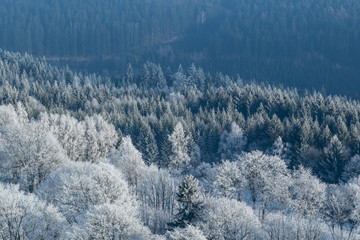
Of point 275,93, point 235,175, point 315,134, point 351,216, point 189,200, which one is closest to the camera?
point 189,200

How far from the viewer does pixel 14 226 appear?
1485 inches

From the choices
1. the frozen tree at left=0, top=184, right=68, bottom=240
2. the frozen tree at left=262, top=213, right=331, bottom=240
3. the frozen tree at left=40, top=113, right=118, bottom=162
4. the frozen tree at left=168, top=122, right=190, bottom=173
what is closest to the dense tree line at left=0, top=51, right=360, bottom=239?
the frozen tree at left=0, top=184, right=68, bottom=240

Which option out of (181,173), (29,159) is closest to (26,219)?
(29,159)

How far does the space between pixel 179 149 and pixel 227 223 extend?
189ft

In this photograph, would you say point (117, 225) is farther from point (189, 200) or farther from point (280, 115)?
point (280, 115)

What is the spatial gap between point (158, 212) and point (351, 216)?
1211 inches

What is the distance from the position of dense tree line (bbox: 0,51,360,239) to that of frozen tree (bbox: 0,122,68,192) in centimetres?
17

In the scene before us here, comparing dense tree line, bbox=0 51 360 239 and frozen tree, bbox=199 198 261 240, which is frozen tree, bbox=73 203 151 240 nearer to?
dense tree line, bbox=0 51 360 239

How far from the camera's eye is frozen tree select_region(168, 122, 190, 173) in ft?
339

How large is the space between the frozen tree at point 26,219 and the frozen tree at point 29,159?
19766mm

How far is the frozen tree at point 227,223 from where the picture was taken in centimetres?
4597

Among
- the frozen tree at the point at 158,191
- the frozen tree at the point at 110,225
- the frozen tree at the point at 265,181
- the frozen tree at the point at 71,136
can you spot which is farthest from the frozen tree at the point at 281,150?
the frozen tree at the point at 110,225

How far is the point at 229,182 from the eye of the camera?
65.1 meters

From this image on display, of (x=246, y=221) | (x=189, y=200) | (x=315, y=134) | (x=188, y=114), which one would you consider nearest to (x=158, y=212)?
(x=189, y=200)
